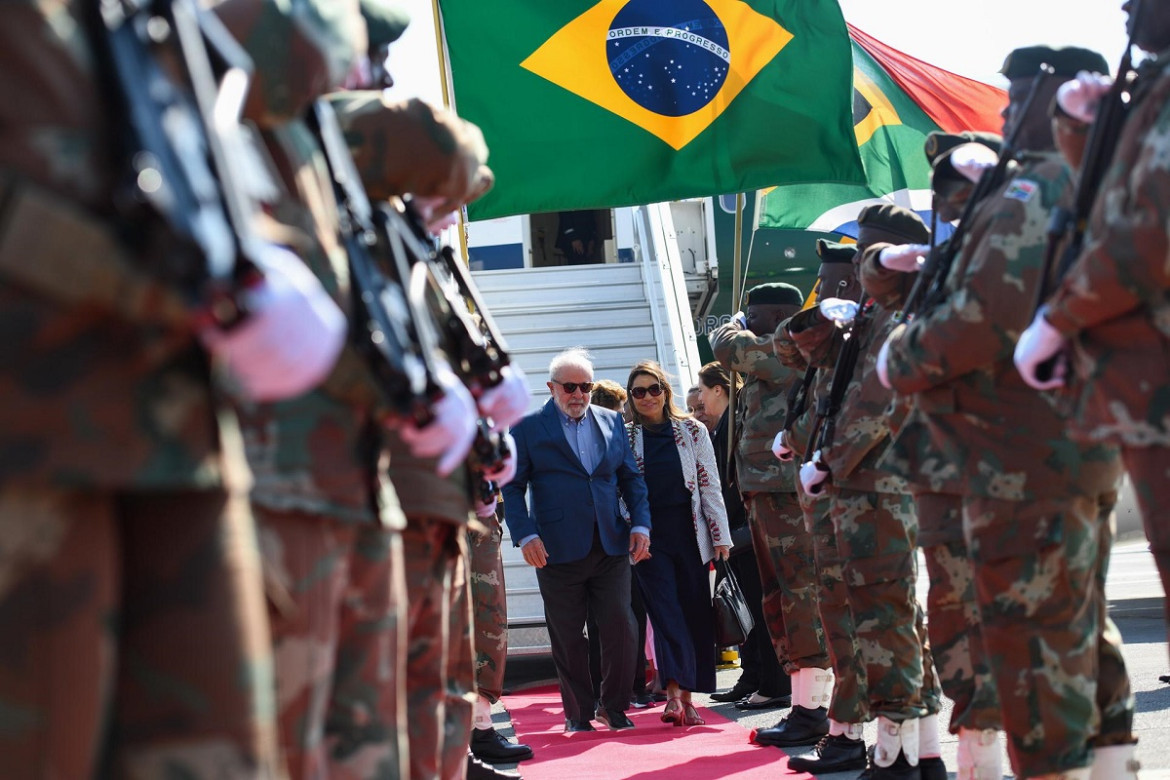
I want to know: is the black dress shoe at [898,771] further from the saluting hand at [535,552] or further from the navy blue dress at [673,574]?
the navy blue dress at [673,574]

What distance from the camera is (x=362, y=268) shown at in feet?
9.17

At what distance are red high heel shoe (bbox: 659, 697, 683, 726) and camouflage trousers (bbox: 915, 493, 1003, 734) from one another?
354 cm

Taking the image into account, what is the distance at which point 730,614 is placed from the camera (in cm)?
841

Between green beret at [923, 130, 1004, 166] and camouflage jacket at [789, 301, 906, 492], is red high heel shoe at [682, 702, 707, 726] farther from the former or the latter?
green beret at [923, 130, 1004, 166]

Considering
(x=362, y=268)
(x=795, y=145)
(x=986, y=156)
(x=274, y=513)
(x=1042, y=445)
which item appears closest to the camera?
(x=274, y=513)

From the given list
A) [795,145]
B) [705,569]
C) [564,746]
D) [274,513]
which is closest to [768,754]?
[564,746]

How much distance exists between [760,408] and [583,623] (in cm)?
161

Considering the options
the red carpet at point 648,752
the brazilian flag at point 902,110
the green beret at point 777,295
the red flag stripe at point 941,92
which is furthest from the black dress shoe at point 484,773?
the red flag stripe at point 941,92

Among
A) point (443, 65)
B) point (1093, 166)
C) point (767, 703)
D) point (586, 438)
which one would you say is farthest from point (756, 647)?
point (1093, 166)

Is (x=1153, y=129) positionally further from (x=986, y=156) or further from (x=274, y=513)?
(x=274, y=513)

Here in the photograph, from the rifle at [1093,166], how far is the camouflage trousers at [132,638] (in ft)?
7.73

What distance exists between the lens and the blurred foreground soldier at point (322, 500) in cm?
246

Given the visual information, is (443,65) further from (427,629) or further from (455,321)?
(427,629)

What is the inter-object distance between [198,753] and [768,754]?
213 inches
